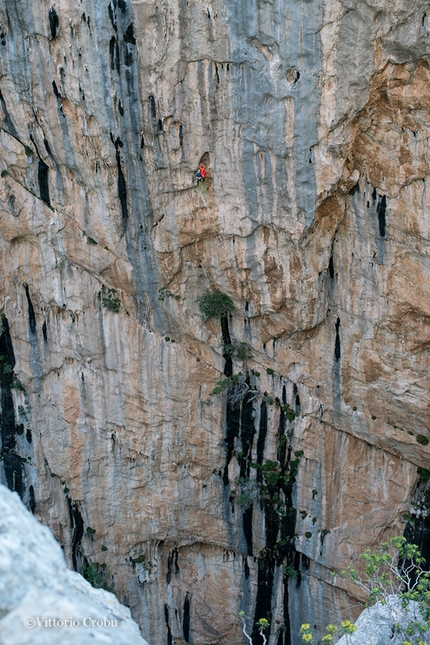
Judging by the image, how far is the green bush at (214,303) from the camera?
47.5 feet

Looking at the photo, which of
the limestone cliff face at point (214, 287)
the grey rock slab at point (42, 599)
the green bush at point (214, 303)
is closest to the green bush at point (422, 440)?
the limestone cliff face at point (214, 287)

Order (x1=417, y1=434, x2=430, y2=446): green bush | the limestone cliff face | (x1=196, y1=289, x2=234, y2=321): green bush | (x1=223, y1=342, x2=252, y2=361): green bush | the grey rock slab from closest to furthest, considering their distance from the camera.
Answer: the grey rock slab, the limestone cliff face, (x1=417, y1=434, x2=430, y2=446): green bush, (x1=196, y1=289, x2=234, y2=321): green bush, (x1=223, y1=342, x2=252, y2=361): green bush

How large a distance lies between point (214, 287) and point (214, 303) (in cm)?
39

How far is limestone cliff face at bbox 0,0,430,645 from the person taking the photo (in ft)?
37.8

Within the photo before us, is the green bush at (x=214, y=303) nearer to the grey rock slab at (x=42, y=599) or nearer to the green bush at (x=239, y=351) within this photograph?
the green bush at (x=239, y=351)

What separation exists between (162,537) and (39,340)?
21.2 ft

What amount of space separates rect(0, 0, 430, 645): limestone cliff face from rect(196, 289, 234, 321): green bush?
0.90ft

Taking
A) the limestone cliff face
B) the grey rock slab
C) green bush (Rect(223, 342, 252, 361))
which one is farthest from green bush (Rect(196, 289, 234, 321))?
the grey rock slab

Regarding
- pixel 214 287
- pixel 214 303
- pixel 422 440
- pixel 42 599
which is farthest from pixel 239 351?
pixel 42 599

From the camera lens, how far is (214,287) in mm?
14523

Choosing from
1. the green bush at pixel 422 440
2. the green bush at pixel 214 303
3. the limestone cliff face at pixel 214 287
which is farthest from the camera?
the green bush at pixel 214 303

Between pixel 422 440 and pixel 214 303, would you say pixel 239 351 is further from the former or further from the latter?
pixel 422 440

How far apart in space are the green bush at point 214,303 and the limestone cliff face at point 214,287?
0.27 metres

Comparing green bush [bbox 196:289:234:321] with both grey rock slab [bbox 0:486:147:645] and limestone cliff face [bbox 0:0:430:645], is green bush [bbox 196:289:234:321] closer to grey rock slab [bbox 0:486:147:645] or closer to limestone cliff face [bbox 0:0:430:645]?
limestone cliff face [bbox 0:0:430:645]
